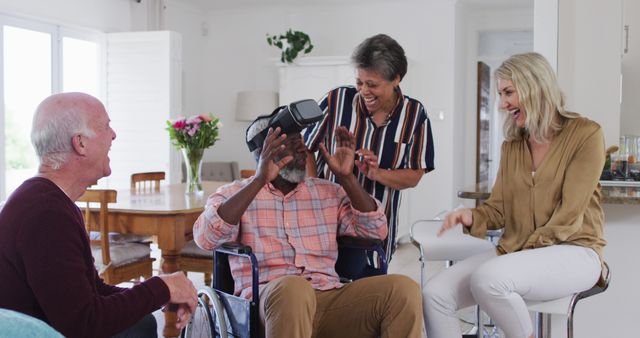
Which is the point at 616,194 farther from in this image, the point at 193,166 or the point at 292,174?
the point at 193,166

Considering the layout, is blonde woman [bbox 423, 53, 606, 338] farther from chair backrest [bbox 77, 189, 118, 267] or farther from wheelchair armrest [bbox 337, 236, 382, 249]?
chair backrest [bbox 77, 189, 118, 267]

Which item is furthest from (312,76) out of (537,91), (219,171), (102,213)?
(537,91)

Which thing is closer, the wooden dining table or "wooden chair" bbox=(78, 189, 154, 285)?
"wooden chair" bbox=(78, 189, 154, 285)

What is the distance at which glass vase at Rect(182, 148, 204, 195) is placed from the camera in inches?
163

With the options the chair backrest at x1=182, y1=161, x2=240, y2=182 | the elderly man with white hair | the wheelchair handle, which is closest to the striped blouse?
the wheelchair handle

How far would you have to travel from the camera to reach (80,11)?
5.87m

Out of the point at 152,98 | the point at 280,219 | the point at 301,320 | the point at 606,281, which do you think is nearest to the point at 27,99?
the point at 152,98

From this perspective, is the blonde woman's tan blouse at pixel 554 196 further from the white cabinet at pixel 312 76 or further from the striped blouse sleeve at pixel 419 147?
the white cabinet at pixel 312 76

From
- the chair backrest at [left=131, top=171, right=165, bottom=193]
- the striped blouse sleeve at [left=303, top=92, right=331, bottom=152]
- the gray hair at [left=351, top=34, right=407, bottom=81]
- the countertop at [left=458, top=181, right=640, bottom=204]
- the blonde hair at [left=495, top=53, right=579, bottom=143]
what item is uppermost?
the gray hair at [left=351, top=34, right=407, bottom=81]

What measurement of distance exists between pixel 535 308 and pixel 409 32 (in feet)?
18.2

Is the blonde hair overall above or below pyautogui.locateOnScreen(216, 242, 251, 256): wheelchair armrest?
above

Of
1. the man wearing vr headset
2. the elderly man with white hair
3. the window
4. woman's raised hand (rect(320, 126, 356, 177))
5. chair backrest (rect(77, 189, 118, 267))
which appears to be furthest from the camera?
the window

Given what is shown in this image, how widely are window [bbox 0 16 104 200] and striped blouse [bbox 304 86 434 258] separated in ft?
11.3

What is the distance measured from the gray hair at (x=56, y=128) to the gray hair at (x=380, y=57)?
3.56 ft
